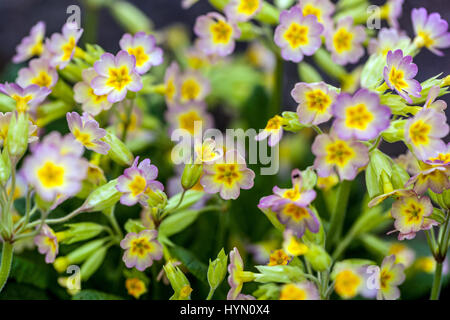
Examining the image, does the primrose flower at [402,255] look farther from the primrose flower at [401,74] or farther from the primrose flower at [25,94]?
the primrose flower at [25,94]

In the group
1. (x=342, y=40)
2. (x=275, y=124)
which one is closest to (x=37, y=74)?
(x=275, y=124)

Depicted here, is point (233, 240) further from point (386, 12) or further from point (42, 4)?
point (42, 4)

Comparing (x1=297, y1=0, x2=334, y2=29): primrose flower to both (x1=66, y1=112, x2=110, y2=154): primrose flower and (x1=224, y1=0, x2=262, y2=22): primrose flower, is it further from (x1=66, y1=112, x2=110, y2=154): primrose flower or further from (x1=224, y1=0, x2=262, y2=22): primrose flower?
(x1=66, y1=112, x2=110, y2=154): primrose flower

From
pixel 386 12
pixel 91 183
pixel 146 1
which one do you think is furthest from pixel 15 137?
pixel 146 1

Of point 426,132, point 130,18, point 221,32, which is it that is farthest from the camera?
point 130,18

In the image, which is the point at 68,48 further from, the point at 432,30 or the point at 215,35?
the point at 432,30

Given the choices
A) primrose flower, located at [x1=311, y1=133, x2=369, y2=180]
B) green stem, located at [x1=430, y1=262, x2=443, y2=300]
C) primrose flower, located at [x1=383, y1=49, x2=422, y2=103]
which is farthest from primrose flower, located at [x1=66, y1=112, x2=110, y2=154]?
green stem, located at [x1=430, y1=262, x2=443, y2=300]
